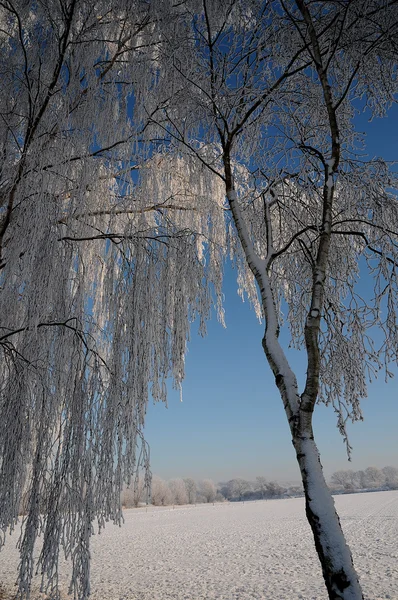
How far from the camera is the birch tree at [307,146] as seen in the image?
2826mm

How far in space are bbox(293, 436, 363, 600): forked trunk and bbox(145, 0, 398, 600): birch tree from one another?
55 cm

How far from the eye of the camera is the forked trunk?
1.87 metres

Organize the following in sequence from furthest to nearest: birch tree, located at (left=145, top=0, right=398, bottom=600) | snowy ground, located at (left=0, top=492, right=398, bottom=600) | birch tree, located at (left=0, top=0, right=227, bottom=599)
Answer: snowy ground, located at (left=0, top=492, right=398, bottom=600)
birch tree, located at (left=145, top=0, right=398, bottom=600)
birch tree, located at (left=0, top=0, right=227, bottom=599)

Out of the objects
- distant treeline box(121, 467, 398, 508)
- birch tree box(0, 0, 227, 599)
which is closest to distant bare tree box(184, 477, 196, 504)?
distant treeline box(121, 467, 398, 508)

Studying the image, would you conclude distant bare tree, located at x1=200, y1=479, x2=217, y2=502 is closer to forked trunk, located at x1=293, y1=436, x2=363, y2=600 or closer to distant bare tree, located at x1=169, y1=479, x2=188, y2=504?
distant bare tree, located at x1=169, y1=479, x2=188, y2=504

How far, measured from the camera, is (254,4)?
131 inches

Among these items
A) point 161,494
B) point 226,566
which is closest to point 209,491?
point 161,494

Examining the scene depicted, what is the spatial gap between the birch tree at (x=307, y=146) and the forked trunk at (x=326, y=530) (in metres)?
0.55

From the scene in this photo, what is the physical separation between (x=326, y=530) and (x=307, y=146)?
2.37 m

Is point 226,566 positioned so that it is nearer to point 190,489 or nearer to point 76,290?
point 76,290

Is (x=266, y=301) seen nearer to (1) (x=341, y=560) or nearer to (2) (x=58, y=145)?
(1) (x=341, y=560)

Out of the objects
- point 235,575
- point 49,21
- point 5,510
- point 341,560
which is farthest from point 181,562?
point 49,21

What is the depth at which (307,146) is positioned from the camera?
307 cm

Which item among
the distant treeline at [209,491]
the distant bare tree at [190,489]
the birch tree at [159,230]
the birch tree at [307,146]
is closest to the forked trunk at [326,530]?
the birch tree at [159,230]
